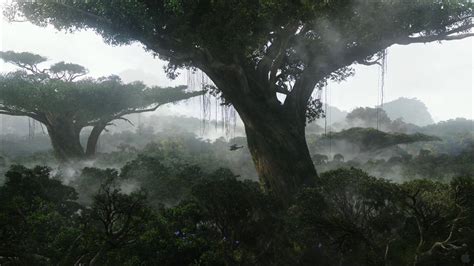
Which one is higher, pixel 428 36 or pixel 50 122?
pixel 428 36

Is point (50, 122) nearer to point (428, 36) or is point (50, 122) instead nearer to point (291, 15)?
point (291, 15)

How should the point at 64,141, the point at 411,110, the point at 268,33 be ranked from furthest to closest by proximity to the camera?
1. the point at 411,110
2. the point at 64,141
3. the point at 268,33

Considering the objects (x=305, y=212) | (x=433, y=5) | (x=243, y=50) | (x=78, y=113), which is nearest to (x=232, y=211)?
(x=305, y=212)

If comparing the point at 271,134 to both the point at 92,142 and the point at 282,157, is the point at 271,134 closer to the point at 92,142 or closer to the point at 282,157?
the point at 282,157

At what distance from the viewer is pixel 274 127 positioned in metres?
10.4

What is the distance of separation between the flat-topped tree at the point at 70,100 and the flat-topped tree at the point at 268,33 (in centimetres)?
931

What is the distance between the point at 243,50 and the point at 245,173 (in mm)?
17180

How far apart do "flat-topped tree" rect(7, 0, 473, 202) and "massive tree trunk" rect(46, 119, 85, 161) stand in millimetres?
11914

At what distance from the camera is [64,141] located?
22.4 meters

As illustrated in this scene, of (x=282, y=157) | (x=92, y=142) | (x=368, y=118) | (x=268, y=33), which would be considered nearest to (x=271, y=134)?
(x=282, y=157)

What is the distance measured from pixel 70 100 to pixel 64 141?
9.33 ft

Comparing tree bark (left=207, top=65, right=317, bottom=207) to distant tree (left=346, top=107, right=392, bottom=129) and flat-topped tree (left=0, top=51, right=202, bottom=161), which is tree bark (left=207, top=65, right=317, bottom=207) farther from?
distant tree (left=346, top=107, right=392, bottom=129)

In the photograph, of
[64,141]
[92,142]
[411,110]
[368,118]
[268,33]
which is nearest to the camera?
[268,33]

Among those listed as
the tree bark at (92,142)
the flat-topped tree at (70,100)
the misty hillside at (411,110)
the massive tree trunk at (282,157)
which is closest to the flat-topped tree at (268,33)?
the massive tree trunk at (282,157)
